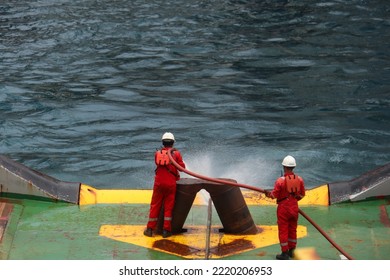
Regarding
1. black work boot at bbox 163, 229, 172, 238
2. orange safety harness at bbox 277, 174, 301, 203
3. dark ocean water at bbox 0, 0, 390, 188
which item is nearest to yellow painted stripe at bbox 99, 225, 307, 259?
black work boot at bbox 163, 229, 172, 238

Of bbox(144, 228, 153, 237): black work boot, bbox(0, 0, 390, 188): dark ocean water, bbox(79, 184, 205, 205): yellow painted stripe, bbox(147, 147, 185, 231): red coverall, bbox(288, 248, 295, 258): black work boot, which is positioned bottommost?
bbox(0, 0, 390, 188): dark ocean water

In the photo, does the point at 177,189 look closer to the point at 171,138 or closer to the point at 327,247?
the point at 171,138

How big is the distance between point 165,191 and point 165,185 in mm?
147

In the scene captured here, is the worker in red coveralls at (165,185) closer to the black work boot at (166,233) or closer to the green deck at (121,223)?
the black work boot at (166,233)

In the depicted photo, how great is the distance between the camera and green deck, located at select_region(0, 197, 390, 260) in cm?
1209

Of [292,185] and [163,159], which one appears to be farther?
[163,159]

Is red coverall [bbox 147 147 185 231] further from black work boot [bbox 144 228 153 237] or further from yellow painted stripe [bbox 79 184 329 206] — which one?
yellow painted stripe [bbox 79 184 329 206]

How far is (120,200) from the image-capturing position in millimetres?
14562

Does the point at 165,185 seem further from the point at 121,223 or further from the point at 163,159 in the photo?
the point at 121,223

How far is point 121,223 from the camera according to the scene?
44.0ft

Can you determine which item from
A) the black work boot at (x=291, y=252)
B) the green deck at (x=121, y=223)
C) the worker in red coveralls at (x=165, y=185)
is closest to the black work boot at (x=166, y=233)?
the worker in red coveralls at (x=165, y=185)

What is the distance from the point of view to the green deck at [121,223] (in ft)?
39.7

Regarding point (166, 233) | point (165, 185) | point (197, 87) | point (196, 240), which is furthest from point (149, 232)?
point (197, 87)

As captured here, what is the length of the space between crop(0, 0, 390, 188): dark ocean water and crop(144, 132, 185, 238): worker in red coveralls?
692 centimetres
